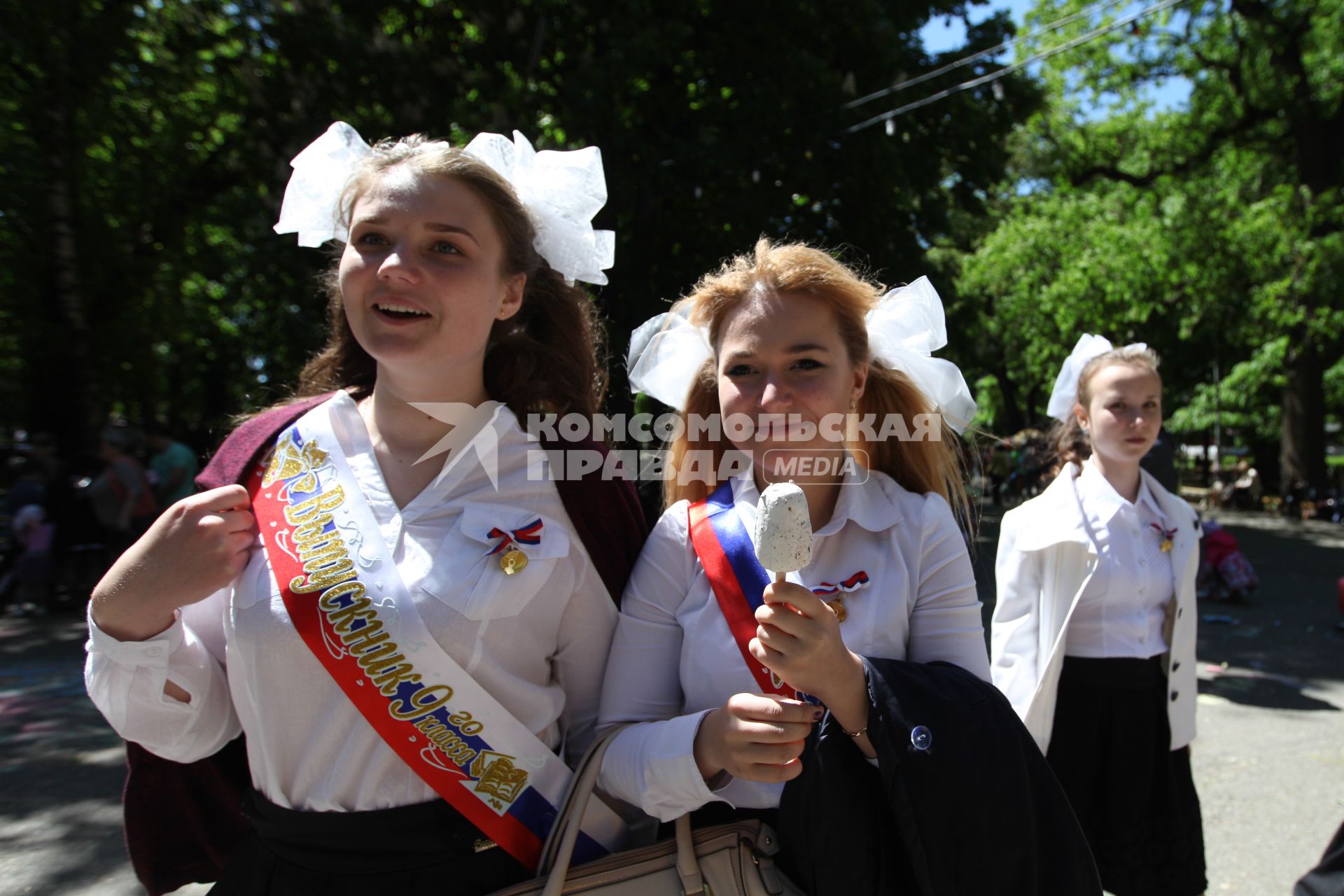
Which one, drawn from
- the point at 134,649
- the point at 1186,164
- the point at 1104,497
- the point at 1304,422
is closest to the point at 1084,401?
the point at 1104,497

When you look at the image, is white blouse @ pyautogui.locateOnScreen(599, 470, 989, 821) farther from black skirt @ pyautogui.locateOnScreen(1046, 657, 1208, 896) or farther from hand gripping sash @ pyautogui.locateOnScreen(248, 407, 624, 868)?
black skirt @ pyautogui.locateOnScreen(1046, 657, 1208, 896)

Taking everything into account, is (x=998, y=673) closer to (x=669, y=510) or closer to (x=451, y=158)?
(x=669, y=510)

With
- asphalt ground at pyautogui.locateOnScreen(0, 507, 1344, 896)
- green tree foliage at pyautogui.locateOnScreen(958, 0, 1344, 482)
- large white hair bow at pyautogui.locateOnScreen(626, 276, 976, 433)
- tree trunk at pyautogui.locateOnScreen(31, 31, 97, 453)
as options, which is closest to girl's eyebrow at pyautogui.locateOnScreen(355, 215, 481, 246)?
large white hair bow at pyautogui.locateOnScreen(626, 276, 976, 433)

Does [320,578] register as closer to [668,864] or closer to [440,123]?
[668,864]

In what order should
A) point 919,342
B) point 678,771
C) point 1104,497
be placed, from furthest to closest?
1. point 1104,497
2. point 919,342
3. point 678,771

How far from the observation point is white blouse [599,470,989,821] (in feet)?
5.06

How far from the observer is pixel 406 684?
4.90 ft

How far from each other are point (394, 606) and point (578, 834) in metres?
0.52

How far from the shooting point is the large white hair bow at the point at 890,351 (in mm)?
1899

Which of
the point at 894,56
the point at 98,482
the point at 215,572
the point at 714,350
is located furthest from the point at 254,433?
the point at 894,56

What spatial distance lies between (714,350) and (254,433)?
0.96 metres

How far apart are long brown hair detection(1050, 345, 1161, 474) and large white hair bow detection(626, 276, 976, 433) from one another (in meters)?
1.32

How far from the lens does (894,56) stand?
9.97 metres

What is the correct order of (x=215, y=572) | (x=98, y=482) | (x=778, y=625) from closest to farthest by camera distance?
1. (x=778, y=625)
2. (x=215, y=572)
3. (x=98, y=482)
